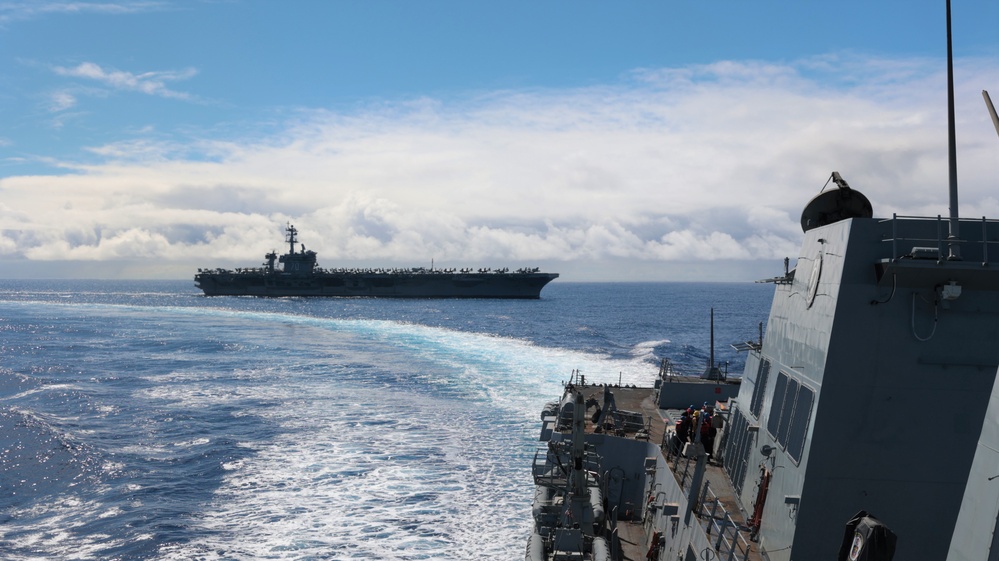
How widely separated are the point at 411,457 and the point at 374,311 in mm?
82354

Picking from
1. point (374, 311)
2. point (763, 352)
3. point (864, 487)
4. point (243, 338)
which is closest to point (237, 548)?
point (763, 352)

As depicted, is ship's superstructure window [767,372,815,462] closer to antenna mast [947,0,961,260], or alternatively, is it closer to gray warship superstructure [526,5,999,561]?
gray warship superstructure [526,5,999,561]

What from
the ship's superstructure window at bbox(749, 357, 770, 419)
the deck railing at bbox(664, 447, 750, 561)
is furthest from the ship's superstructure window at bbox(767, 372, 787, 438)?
the deck railing at bbox(664, 447, 750, 561)

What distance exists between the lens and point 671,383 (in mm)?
25078

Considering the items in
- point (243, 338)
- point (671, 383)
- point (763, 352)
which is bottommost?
point (243, 338)

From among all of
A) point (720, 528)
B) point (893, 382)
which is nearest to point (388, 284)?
point (720, 528)

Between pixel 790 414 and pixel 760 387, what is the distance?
8.92 ft

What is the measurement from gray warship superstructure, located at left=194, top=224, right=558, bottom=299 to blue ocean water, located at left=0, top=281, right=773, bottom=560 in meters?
64.5

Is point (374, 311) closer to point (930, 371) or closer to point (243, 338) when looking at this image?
point (243, 338)

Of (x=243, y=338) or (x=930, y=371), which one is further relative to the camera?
(x=243, y=338)

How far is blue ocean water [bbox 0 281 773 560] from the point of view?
20.3 meters

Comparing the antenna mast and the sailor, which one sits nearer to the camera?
the antenna mast

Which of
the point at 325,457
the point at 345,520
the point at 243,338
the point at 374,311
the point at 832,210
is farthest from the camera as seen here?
the point at 374,311

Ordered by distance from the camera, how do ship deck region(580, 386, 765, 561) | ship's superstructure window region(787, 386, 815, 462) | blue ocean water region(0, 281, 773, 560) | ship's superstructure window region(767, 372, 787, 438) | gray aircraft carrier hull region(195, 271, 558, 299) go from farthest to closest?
gray aircraft carrier hull region(195, 271, 558, 299) → blue ocean water region(0, 281, 773, 560) → ship deck region(580, 386, 765, 561) → ship's superstructure window region(767, 372, 787, 438) → ship's superstructure window region(787, 386, 815, 462)
